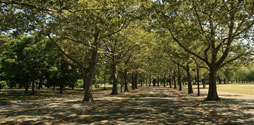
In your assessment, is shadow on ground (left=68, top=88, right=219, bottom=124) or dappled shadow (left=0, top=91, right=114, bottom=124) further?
dappled shadow (left=0, top=91, right=114, bottom=124)

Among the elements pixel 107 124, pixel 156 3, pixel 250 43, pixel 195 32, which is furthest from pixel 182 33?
pixel 107 124

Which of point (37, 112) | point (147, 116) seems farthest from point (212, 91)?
point (37, 112)

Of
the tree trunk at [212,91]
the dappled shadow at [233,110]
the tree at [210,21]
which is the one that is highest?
the tree at [210,21]

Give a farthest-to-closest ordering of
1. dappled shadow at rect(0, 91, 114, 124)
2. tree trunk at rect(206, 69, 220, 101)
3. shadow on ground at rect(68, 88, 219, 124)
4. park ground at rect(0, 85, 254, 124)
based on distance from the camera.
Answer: tree trunk at rect(206, 69, 220, 101) → dappled shadow at rect(0, 91, 114, 124) → park ground at rect(0, 85, 254, 124) → shadow on ground at rect(68, 88, 219, 124)

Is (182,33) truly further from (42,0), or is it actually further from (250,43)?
(42,0)

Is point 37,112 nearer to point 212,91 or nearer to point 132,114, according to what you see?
point 132,114

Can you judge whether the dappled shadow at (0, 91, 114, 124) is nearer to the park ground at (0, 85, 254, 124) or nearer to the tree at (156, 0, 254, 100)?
the park ground at (0, 85, 254, 124)

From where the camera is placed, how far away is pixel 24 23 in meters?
13.8

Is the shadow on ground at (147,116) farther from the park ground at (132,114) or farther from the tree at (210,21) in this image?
the tree at (210,21)

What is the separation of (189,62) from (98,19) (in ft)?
80.6

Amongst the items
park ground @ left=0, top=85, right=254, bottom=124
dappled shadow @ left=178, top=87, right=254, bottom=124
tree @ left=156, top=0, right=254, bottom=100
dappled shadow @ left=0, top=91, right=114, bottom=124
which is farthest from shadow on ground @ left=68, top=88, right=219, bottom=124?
tree @ left=156, top=0, right=254, bottom=100

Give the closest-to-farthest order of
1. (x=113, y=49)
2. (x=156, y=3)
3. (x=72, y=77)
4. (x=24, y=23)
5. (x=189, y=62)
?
(x=24, y=23)
(x=156, y=3)
(x=113, y=49)
(x=189, y=62)
(x=72, y=77)

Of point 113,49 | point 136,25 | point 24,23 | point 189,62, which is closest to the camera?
point 24,23

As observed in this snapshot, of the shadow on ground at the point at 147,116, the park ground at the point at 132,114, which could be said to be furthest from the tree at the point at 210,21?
the shadow on ground at the point at 147,116
